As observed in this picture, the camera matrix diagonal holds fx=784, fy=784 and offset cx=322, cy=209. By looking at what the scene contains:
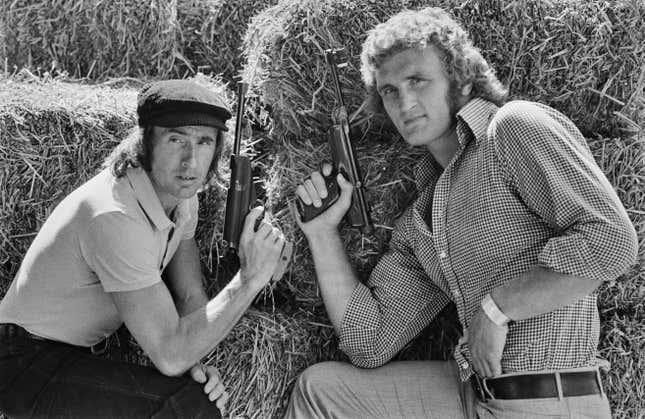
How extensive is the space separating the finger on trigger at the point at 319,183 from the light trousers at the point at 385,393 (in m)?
0.55

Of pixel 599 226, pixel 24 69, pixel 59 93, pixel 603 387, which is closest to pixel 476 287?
pixel 599 226

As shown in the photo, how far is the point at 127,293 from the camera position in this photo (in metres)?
2.24

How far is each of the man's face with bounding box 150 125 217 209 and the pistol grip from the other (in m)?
0.38

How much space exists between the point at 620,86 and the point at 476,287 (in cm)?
84

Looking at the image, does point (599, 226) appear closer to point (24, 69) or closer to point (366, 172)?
point (366, 172)

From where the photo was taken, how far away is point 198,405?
239 centimetres

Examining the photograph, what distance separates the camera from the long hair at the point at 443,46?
240cm

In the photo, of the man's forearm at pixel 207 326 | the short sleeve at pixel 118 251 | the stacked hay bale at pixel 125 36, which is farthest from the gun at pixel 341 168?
the stacked hay bale at pixel 125 36

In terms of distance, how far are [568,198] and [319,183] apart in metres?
0.84

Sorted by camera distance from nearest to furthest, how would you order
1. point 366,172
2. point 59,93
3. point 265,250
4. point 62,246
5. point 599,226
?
point 599,226 → point 62,246 → point 265,250 → point 366,172 → point 59,93

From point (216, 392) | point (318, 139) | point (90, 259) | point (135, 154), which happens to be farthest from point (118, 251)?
point (318, 139)

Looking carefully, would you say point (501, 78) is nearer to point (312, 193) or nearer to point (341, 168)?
point (341, 168)

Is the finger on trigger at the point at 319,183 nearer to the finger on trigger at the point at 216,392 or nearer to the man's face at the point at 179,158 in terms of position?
the man's face at the point at 179,158

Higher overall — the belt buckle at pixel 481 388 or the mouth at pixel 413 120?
the mouth at pixel 413 120
